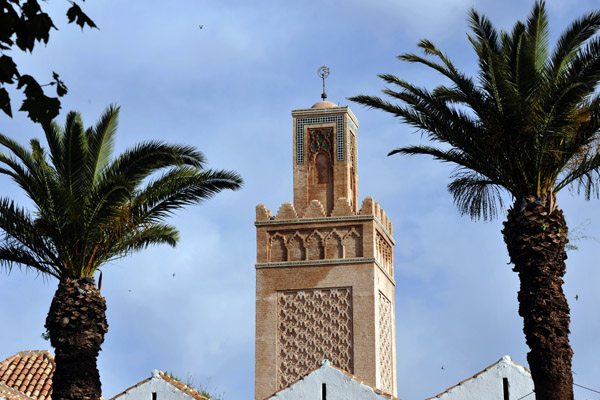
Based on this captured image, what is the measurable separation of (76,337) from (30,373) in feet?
26.0

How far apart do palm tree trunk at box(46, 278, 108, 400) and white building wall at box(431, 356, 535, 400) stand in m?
5.44

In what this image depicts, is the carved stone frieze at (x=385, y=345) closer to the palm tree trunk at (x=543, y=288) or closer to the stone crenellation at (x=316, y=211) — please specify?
the stone crenellation at (x=316, y=211)

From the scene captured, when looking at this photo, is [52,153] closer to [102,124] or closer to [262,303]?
[102,124]

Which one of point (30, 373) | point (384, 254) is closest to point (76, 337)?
point (30, 373)

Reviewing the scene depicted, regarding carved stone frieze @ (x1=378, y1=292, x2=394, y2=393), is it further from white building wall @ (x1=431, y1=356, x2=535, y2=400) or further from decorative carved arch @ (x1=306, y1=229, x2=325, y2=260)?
white building wall @ (x1=431, y1=356, x2=535, y2=400)

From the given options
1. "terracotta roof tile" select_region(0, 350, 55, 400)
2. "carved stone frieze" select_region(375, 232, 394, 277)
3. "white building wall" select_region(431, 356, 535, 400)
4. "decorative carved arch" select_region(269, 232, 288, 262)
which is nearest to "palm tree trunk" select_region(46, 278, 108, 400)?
"white building wall" select_region(431, 356, 535, 400)

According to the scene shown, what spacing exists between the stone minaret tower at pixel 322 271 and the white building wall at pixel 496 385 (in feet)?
23.0

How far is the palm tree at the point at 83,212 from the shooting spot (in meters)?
16.2

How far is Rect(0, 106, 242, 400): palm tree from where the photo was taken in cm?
1617

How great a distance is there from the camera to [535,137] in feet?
49.4

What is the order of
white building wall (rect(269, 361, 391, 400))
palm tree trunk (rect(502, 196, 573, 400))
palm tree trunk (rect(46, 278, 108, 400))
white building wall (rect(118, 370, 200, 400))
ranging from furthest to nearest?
white building wall (rect(118, 370, 200, 400))
white building wall (rect(269, 361, 391, 400))
palm tree trunk (rect(46, 278, 108, 400))
palm tree trunk (rect(502, 196, 573, 400))

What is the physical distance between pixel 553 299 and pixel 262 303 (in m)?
12.5

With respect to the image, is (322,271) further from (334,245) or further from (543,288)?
(543,288)

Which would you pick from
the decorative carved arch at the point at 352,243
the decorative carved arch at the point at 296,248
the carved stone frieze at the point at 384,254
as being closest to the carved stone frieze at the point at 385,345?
the carved stone frieze at the point at 384,254
